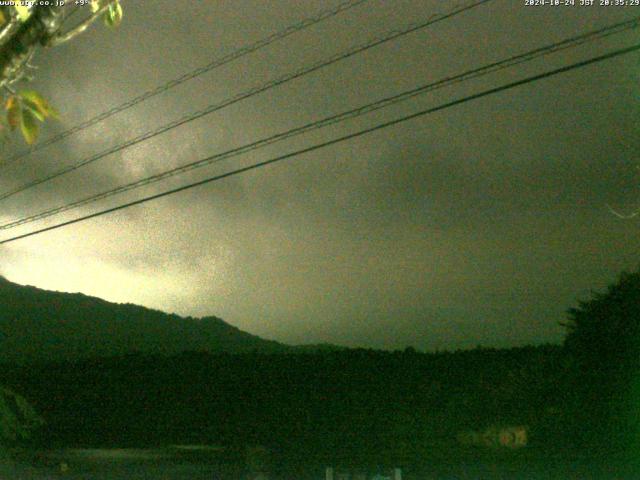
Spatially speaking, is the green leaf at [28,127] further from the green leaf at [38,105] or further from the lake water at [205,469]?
the lake water at [205,469]

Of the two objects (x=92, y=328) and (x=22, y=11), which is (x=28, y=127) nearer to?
(x=22, y=11)

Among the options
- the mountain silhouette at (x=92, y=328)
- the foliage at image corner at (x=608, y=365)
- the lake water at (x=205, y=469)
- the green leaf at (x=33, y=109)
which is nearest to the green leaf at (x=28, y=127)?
the green leaf at (x=33, y=109)

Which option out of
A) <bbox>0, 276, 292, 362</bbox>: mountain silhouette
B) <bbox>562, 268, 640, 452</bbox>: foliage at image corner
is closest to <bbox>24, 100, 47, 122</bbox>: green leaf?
<bbox>562, 268, 640, 452</bbox>: foliage at image corner

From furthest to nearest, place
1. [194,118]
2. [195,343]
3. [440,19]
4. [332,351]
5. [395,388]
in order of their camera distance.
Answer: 1. [195,343]
2. [332,351]
3. [395,388]
4. [194,118]
5. [440,19]

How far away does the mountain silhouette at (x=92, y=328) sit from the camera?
86.1 m

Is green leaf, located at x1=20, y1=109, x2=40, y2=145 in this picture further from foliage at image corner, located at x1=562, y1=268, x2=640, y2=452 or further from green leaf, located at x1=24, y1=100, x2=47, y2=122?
foliage at image corner, located at x1=562, y1=268, x2=640, y2=452

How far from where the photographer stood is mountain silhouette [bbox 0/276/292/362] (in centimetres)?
8612

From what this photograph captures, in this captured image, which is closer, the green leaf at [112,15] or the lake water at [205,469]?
the green leaf at [112,15]

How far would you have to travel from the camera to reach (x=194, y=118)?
12.0m

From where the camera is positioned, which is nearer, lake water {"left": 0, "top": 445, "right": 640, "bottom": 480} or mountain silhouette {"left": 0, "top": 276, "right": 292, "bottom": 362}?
lake water {"left": 0, "top": 445, "right": 640, "bottom": 480}

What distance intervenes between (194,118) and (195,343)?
91309mm

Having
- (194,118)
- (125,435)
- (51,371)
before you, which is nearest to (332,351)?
(125,435)

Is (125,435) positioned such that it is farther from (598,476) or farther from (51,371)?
(598,476)

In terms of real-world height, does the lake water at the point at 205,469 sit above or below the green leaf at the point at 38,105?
below
